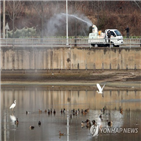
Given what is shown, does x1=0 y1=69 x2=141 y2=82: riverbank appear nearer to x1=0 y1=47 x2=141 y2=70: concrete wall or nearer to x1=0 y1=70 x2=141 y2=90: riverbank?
x1=0 y1=70 x2=141 y2=90: riverbank

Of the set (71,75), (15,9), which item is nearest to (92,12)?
(15,9)

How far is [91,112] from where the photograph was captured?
3588 centimetres

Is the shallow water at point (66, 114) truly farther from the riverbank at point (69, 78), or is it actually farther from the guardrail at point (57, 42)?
the guardrail at point (57, 42)

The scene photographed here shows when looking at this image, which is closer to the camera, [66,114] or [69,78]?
[66,114]

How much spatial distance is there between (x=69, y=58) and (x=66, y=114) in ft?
78.0

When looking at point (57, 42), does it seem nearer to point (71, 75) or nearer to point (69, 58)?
Result: point (69, 58)

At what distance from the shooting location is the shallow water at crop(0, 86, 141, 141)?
2853 centimetres

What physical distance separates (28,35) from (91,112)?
41.8 metres

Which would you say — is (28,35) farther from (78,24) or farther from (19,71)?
(19,71)

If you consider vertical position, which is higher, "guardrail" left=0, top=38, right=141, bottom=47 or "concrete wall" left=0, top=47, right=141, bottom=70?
"guardrail" left=0, top=38, right=141, bottom=47

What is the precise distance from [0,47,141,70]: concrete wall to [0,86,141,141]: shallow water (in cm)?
796

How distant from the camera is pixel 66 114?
3500 cm

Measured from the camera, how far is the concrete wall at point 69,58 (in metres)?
58.1

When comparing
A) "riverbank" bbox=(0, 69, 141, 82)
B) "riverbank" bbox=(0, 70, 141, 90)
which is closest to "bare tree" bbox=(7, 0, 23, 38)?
"riverbank" bbox=(0, 69, 141, 82)
